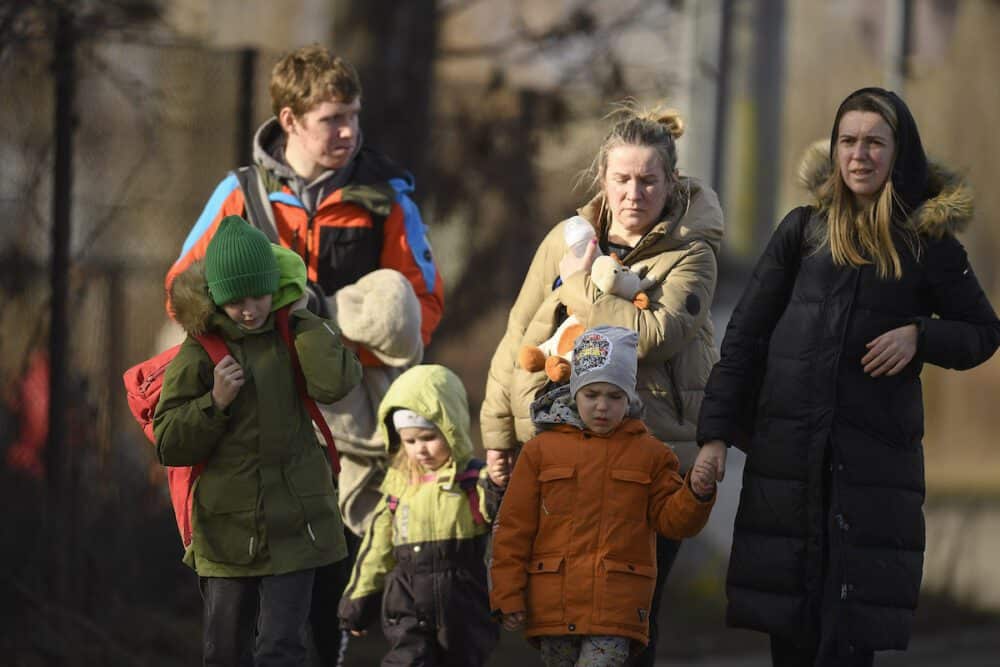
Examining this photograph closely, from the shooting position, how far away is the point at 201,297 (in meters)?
5.41

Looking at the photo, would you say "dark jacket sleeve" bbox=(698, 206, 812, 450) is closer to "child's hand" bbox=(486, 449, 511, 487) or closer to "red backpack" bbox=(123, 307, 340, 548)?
"child's hand" bbox=(486, 449, 511, 487)

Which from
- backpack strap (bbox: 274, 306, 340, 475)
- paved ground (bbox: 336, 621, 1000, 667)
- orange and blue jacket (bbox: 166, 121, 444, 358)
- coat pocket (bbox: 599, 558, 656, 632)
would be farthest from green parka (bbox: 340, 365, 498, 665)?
paved ground (bbox: 336, 621, 1000, 667)

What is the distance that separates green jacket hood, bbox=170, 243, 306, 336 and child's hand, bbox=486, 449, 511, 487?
2.82ft

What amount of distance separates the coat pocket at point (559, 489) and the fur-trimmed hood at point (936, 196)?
1.10 metres

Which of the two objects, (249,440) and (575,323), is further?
(575,323)

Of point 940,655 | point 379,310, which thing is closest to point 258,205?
point 379,310

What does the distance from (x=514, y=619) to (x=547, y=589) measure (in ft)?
0.41

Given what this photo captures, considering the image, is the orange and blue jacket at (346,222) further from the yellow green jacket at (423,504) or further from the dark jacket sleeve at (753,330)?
the dark jacket sleeve at (753,330)

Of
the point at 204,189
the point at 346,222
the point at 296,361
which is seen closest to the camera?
the point at 296,361

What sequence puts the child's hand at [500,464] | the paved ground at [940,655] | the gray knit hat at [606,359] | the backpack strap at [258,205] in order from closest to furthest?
the gray knit hat at [606,359] → the child's hand at [500,464] → the backpack strap at [258,205] → the paved ground at [940,655]

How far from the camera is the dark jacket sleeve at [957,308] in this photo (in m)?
5.38

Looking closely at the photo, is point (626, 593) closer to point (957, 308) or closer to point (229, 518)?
point (229, 518)

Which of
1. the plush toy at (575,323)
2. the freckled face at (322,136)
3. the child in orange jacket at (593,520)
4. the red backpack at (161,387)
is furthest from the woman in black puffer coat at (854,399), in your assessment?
the freckled face at (322,136)

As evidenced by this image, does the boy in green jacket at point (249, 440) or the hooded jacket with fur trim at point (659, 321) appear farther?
the hooded jacket with fur trim at point (659, 321)
